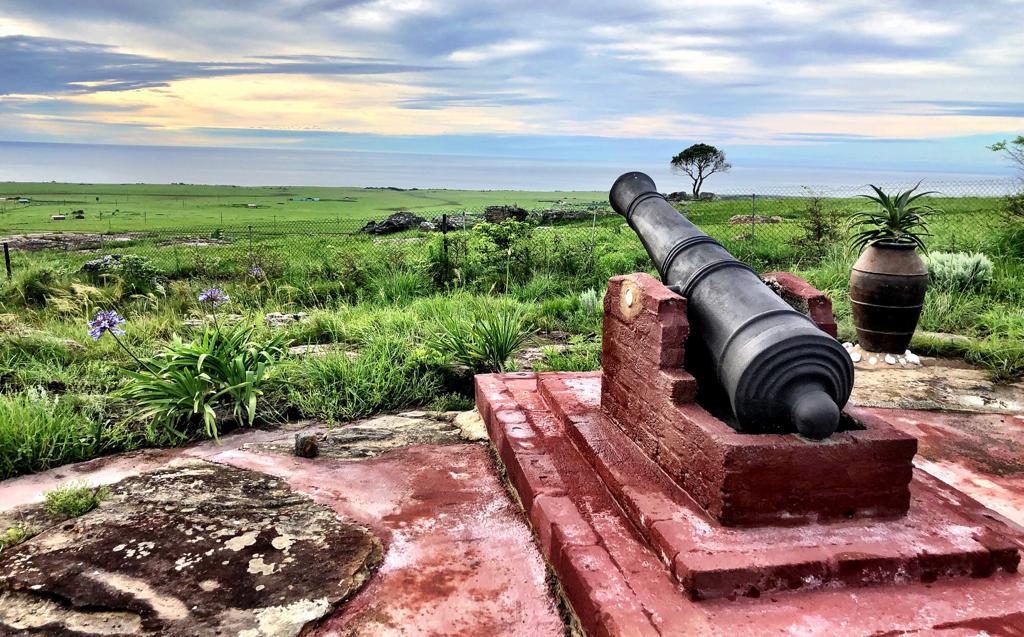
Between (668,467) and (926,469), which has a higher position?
(668,467)

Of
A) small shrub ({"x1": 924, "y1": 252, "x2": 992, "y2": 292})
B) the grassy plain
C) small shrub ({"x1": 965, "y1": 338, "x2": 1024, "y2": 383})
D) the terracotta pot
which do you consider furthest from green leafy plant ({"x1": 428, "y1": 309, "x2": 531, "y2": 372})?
small shrub ({"x1": 924, "y1": 252, "x2": 992, "y2": 292})

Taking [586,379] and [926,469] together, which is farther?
[586,379]

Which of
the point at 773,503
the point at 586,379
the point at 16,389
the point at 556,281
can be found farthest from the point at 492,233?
the point at 773,503

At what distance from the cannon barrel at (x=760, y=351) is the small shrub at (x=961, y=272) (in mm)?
6545

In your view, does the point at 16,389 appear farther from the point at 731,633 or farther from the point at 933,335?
the point at 933,335

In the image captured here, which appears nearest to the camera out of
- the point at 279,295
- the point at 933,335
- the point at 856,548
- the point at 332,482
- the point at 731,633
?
the point at 731,633

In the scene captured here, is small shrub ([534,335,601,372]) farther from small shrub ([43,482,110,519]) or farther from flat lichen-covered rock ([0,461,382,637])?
small shrub ([43,482,110,519])

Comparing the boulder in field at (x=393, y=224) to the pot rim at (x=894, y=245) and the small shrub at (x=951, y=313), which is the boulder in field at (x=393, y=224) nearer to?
the small shrub at (x=951, y=313)

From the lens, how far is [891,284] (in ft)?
20.8

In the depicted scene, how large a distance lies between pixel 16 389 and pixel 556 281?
21.1 ft

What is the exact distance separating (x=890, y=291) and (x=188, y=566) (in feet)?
19.6

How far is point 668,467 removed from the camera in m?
3.33

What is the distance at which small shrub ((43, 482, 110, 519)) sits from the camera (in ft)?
11.2

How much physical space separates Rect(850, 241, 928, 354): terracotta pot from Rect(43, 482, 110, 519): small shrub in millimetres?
6161
